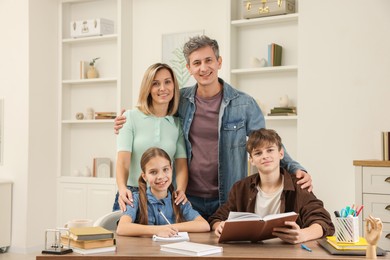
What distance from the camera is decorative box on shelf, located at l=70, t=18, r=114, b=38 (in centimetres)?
628

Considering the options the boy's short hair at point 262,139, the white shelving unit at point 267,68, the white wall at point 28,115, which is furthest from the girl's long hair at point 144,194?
the white wall at point 28,115

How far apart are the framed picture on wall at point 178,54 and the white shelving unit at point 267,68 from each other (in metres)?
0.48

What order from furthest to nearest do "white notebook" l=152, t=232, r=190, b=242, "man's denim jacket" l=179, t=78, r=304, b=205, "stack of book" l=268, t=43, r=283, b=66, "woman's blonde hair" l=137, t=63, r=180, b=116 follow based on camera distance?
"stack of book" l=268, t=43, r=283, b=66
"man's denim jacket" l=179, t=78, r=304, b=205
"woman's blonde hair" l=137, t=63, r=180, b=116
"white notebook" l=152, t=232, r=190, b=242

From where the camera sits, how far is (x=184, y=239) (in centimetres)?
250

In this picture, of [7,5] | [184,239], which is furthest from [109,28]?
[184,239]

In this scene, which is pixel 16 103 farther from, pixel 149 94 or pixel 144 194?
pixel 144 194

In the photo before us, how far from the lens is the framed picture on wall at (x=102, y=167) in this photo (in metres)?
6.28

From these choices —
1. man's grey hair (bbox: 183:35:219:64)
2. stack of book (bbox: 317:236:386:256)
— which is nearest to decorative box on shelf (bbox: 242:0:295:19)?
man's grey hair (bbox: 183:35:219:64)

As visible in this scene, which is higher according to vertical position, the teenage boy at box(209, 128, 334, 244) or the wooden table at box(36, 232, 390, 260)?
the teenage boy at box(209, 128, 334, 244)

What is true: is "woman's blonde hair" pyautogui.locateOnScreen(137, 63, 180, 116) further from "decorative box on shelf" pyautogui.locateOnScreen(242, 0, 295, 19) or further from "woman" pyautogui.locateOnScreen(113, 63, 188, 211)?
"decorative box on shelf" pyautogui.locateOnScreen(242, 0, 295, 19)

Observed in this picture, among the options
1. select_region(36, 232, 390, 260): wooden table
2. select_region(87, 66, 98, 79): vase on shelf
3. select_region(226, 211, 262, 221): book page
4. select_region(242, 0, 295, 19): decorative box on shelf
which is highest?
select_region(242, 0, 295, 19): decorative box on shelf

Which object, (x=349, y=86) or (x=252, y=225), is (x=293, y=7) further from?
(x=252, y=225)

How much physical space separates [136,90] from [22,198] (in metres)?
1.71

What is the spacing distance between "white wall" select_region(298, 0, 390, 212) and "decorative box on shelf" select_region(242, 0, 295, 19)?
29 centimetres
